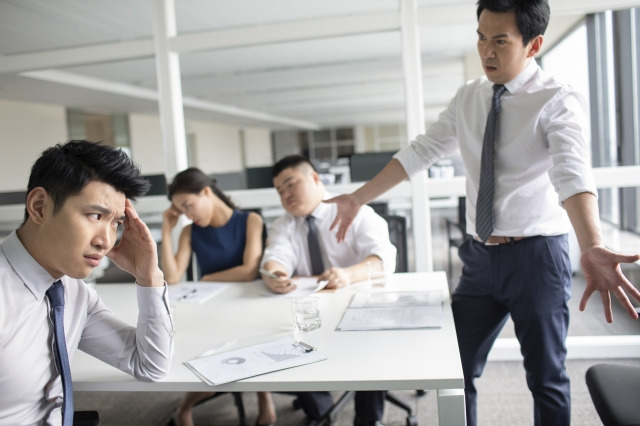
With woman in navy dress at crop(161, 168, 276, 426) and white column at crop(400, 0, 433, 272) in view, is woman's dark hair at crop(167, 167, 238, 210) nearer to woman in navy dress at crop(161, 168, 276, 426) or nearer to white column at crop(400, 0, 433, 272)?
woman in navy dress at crop(161, 168, 276, 426)

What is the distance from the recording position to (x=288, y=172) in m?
2.45

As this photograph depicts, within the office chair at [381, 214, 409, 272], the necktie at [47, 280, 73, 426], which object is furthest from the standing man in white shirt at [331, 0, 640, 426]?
the necktie at [47, 280, 73, 426]

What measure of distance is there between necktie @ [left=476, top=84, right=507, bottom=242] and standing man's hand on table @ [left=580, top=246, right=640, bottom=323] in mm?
472

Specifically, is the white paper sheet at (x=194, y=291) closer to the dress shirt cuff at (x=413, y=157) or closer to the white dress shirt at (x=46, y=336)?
the white dress shirt at (x=46, y=336)

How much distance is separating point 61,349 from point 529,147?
4.83 feet

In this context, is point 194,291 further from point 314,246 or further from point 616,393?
point 616,393

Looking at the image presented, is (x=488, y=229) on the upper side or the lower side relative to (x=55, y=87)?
lower

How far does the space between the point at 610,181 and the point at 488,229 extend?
4.62 feet

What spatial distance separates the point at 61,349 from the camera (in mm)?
1246

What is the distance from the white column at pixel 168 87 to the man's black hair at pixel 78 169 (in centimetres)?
197

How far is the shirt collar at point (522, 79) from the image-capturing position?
1.73m

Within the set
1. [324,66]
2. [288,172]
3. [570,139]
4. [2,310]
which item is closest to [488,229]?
[570,139]

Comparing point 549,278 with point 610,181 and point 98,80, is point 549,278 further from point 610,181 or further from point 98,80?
point 98,80

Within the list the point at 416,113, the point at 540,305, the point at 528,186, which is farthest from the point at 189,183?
the point at 540,305
